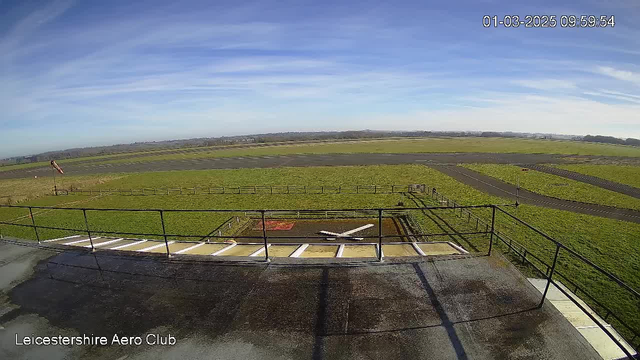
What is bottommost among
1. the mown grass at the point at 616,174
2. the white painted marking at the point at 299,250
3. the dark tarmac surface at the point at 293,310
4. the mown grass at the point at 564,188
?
the mown grass at the point at 616,174

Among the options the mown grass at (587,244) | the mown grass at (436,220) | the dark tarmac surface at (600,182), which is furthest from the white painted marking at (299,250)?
the dark tarmac surface at (600,182)

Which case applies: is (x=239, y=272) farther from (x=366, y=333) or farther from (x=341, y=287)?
(x=366, y=333)

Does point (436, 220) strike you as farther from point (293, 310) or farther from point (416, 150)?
point (416, 150)

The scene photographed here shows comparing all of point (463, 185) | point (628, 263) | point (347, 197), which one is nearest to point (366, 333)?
point (628, 263)

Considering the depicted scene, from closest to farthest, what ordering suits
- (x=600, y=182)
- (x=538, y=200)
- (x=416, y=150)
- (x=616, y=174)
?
1. (x=538, y=200)
2. (x=600, y=182)
3. (x=616, y=174)
4. (x=416, y=150)

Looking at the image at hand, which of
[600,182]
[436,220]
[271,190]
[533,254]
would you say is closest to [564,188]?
[600,182]

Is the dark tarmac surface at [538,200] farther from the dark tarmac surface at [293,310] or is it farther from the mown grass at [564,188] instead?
the dark tarmac surface at [293,310]
